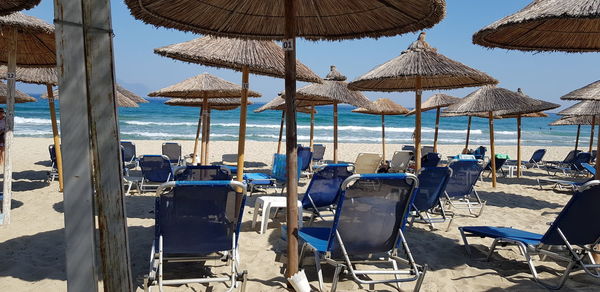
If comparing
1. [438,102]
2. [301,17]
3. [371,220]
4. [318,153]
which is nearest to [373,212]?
[371,220]

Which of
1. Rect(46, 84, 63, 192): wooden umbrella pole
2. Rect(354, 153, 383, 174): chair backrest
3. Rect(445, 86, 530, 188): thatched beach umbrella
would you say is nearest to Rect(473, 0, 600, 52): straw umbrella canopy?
Rect(354, 153, 383, 174): chair backrest

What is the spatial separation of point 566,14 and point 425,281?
223cm

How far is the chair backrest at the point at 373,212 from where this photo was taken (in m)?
2.92

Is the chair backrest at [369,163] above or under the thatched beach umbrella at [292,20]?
under

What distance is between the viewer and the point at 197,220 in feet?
9.84

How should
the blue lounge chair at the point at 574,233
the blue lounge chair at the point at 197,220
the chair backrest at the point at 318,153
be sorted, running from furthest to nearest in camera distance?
the chair backrest at the point at 318,153, the blue lounge chair at the point at 574,233, the blue lounge chair at the point at 197,220

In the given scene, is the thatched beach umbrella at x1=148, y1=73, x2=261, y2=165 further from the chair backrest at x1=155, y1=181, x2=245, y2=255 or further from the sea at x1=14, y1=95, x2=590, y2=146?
the sea at x1=14, y1=95, x2=590, y2=146

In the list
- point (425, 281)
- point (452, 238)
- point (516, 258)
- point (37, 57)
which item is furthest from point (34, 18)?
point (516, 258)

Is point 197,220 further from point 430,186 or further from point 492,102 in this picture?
point 492,102

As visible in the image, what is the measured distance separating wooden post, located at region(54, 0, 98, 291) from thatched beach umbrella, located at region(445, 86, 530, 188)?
8.24m

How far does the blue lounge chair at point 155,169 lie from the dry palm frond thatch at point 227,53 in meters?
2.08

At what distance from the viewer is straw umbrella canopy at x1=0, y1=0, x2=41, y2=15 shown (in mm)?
3582

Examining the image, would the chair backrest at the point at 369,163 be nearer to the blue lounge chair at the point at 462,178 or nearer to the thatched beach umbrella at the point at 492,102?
the blue lounge chair at the point at 462,178

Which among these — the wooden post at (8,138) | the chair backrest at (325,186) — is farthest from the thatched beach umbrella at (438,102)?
the wooden post at (8,138)
